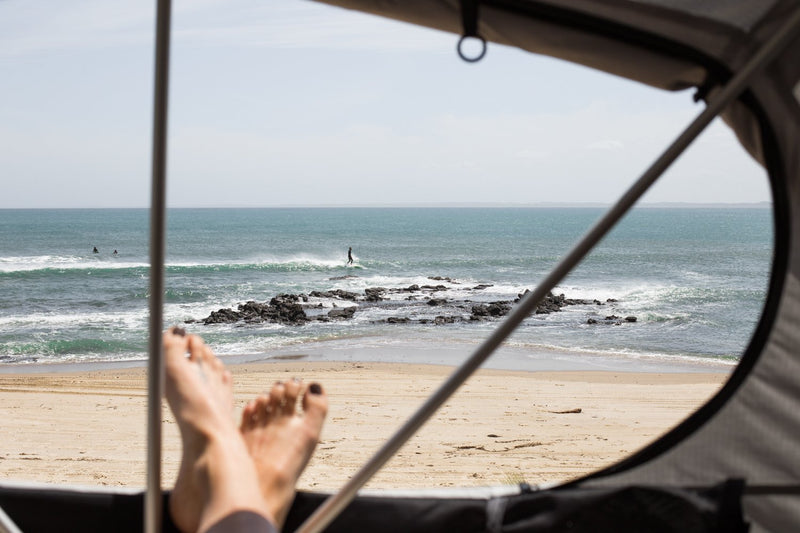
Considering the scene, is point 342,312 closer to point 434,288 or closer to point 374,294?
point 374,294

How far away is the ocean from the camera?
1334cm

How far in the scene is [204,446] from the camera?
59.1 inches

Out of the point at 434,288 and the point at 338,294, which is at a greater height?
the point at 434,288

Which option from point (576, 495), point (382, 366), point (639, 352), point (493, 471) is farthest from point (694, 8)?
point (639, 352)

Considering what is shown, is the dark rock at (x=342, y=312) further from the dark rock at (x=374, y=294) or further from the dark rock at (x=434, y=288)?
the dark rock at (x=434, y=288)

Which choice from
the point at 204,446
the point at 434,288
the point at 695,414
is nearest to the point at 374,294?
the point at 434,288

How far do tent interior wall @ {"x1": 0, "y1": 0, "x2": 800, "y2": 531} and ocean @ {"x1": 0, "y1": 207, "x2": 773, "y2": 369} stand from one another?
1.26 m

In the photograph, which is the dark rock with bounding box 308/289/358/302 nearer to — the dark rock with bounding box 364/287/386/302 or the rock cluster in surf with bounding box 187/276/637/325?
the rock cluster in surf with bounding box 187/276/637/325

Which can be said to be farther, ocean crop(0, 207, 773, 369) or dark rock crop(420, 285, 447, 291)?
dark rock crop(420, 285, 447, 291)

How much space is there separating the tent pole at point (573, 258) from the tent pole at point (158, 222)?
283 mm

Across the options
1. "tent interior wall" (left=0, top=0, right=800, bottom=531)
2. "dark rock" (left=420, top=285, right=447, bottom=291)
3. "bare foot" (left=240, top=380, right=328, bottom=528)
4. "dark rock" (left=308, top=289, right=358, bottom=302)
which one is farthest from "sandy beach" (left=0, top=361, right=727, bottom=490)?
"dark rock" (left=420, top=285, right=447, bottom=291)

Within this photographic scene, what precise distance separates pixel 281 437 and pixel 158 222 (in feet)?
2.64

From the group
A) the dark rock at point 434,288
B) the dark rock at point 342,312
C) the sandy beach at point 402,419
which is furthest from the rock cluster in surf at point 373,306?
the sandy beach at point 402,419

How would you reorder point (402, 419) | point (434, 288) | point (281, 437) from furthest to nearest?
point (434, 288), point (402, 419), point (281, 437)
